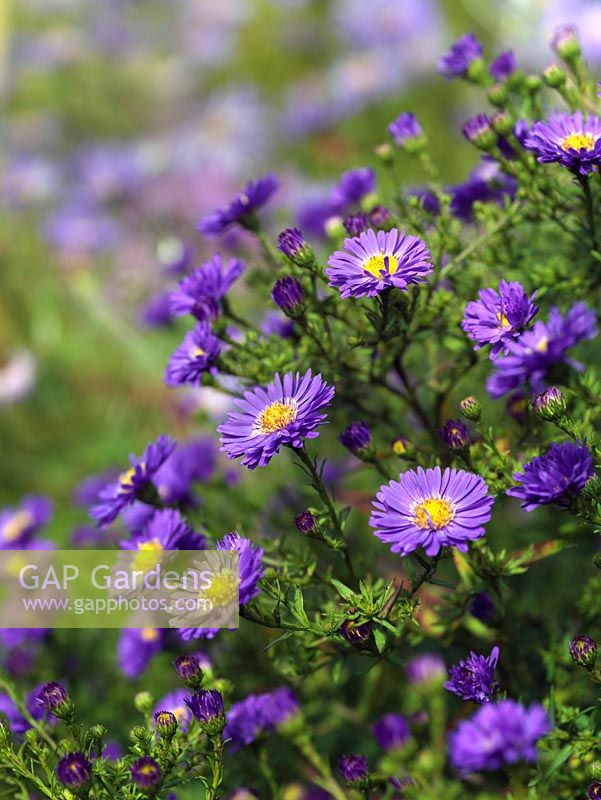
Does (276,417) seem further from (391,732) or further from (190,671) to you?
(391,732)

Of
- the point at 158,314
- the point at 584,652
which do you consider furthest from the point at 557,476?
the point at 158,314

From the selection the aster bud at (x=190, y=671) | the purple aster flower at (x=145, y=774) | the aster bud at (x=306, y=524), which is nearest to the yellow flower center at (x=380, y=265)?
the aster bud at (x=306, y=524)

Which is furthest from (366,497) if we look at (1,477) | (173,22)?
(173,22)

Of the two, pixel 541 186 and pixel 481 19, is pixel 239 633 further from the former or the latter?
pixel 481 19

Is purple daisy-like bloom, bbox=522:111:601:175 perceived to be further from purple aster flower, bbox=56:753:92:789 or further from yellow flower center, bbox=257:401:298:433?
purple aster flower, bbox=56:753:92:789

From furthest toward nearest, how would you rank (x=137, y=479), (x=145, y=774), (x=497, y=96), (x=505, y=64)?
(x=505, y=64)
(x=497, y=96)
(x=137, y=479)
(x=145, y=774)
